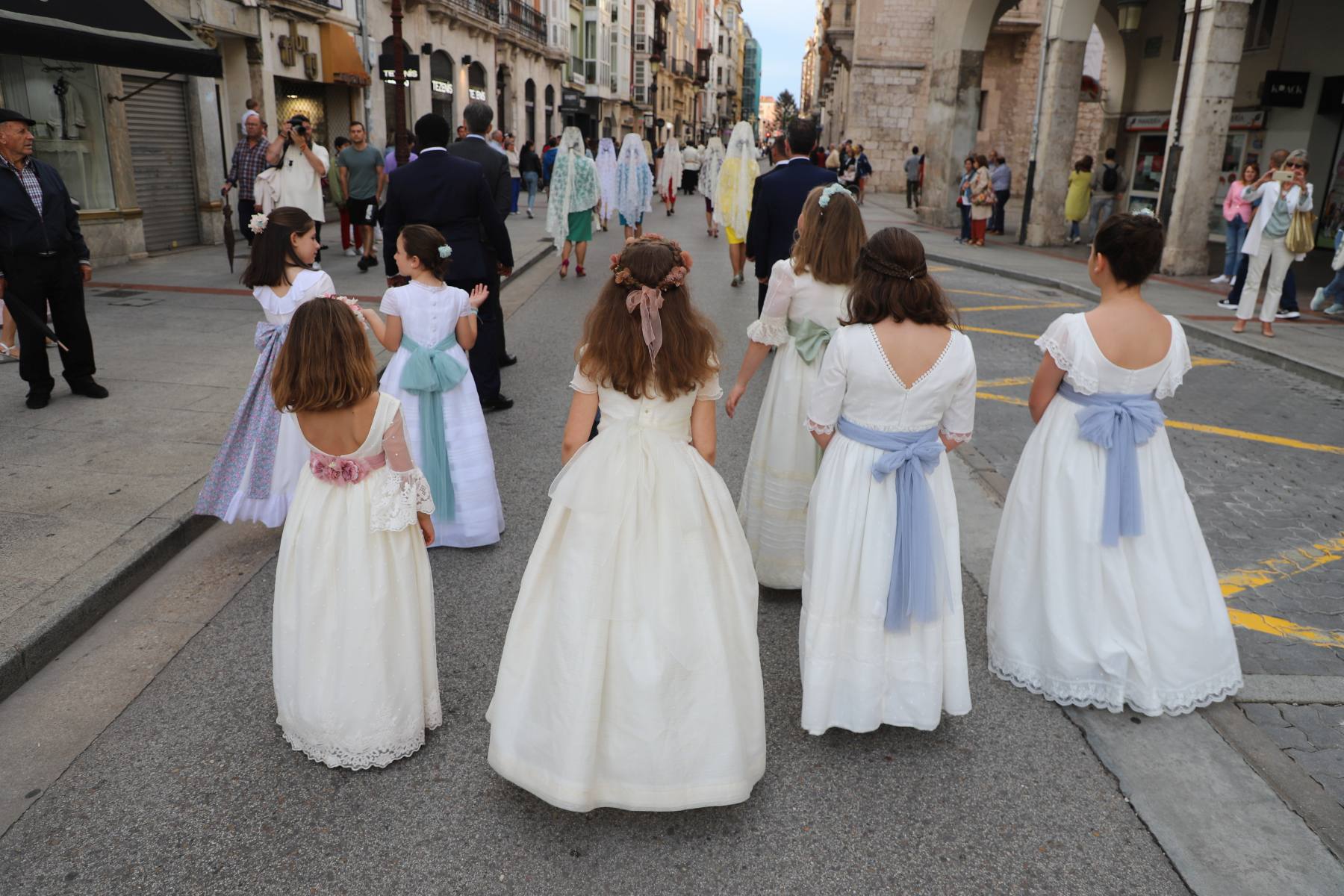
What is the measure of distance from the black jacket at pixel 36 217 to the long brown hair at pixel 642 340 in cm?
547

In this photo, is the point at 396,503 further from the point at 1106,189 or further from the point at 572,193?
the point at 1106,189

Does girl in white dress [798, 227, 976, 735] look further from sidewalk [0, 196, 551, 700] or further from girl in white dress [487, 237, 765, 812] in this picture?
sidewalk [0, 196, 551, 700]

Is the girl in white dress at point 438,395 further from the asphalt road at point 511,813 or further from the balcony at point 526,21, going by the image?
the balcony at point 526,21

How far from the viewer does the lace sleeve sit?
3.09m

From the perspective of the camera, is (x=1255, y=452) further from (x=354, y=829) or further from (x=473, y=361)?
(x=354, y=829)

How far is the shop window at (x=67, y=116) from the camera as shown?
1199 cm

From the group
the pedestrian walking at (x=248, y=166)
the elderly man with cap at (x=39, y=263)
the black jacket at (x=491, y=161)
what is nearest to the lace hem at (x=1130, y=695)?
the black jacket at (x=491, y=161)


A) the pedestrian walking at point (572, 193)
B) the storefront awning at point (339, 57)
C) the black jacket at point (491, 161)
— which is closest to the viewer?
the black jacket at point (491, 161)

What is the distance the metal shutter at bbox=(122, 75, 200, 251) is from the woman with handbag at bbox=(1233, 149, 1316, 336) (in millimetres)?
14758

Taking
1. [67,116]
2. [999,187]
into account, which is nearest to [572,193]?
[67,116]

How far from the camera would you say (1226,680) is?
12.0ft

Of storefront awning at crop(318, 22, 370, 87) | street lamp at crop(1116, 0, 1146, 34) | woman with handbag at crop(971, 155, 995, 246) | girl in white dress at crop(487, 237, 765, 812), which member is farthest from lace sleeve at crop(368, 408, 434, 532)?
street lamp at crop(1116, 0, 1146, 34)

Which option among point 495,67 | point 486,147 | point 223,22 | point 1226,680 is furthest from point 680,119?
point 1226,680

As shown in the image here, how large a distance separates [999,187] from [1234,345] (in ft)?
39.0
